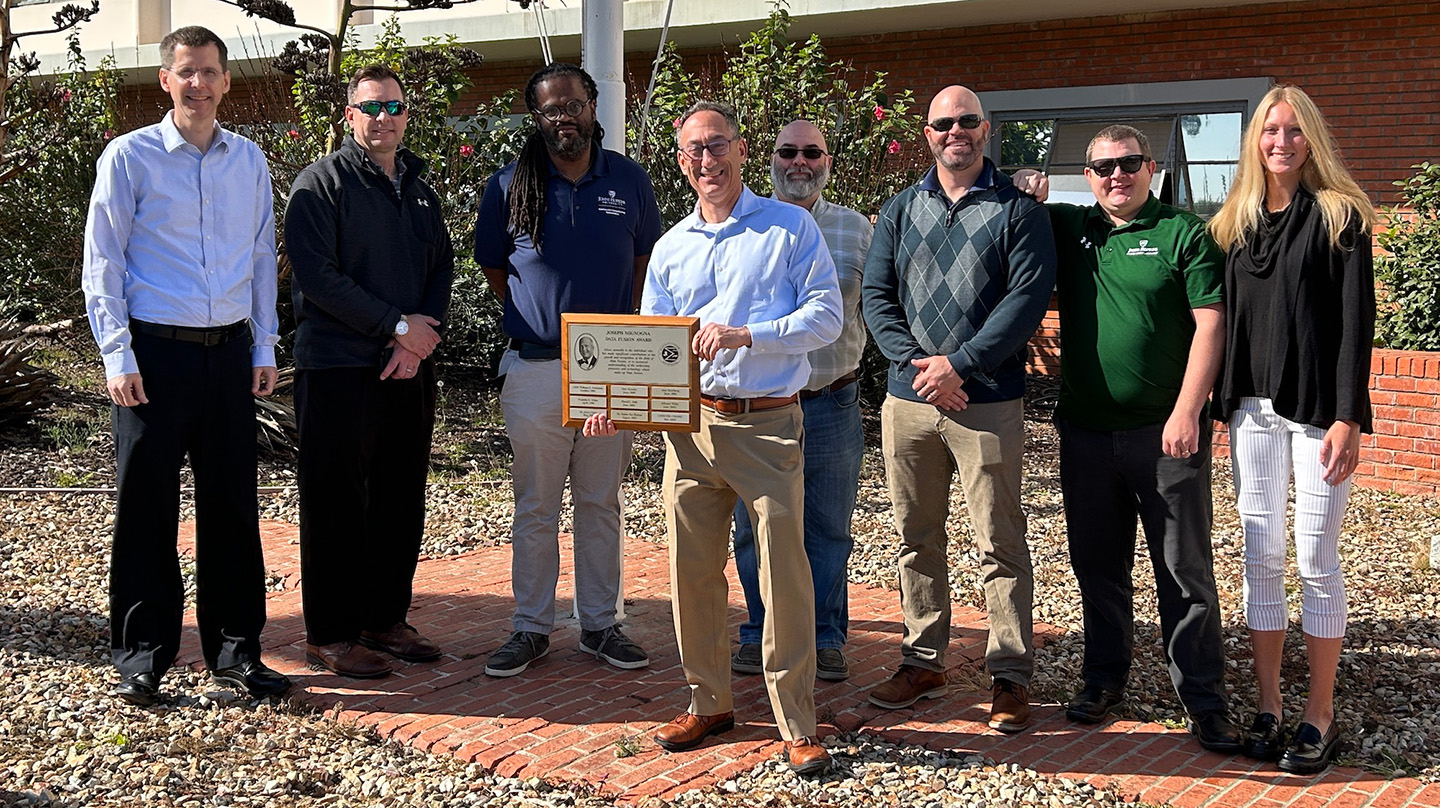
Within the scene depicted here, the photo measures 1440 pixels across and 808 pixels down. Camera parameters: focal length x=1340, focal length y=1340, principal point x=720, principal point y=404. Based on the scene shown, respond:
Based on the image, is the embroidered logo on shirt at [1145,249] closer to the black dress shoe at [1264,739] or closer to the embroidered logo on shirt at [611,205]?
the black dress shoe at [1264,739]

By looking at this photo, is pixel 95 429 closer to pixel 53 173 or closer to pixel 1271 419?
pixel 53 173

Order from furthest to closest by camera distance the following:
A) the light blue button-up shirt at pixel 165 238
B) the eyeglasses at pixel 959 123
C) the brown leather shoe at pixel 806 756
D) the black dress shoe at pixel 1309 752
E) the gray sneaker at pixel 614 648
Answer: the gray sneaker at pixel 614 648 → the light blue button-up shirt at pixel 165 238 → the eyeglasses at pixel 959 123 → the black dress shoe at pixel 1309 752 → the brown leather shoe at pixel 806 756

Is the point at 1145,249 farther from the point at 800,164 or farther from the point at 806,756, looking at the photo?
the point at 806,756

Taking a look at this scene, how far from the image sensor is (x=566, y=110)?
516 centimetres

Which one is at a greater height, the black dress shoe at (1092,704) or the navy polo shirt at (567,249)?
the navy polo shirt at (567,249)

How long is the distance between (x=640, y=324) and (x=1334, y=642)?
2.54m

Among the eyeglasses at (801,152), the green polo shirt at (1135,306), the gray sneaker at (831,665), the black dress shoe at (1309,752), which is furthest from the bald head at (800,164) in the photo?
the black dress shoe at (1309,752)

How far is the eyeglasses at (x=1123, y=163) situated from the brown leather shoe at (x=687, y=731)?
2.27m

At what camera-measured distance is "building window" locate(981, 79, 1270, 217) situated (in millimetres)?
13047

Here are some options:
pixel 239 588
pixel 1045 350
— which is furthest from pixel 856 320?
pixel 1045 350

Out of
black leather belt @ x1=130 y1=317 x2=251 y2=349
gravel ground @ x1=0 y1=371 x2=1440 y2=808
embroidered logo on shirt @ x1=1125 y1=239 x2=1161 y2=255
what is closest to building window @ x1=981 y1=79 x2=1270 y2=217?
gravel ground @ x1=0 y1=371 x2=1440 y2=808

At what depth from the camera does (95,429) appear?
1045cm

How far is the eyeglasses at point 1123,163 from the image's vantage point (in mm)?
4504

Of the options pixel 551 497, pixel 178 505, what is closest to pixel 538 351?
pixel 551 497
